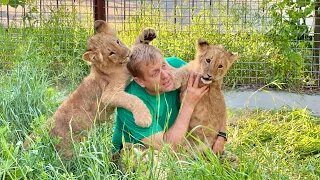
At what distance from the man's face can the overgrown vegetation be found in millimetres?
472

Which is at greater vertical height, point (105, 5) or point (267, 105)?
point (105, 5)

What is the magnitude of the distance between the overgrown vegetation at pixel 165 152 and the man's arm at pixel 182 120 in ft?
0.60

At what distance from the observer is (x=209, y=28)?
8.51 metres

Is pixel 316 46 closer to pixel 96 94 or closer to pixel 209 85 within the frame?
pixel 209 85

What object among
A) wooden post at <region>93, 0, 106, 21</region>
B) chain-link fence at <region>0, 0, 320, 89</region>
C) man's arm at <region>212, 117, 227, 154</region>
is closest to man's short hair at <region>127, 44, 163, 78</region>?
man's arm at <region>212, 117, 227, 154</region>

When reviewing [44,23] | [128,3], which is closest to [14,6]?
[44,23]

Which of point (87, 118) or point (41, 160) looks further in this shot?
point (87, 118)

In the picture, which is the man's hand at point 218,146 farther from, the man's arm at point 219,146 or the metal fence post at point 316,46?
the metal fence post at point 316,46

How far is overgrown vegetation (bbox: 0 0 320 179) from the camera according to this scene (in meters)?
4.35

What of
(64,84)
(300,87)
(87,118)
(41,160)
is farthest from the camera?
(300,87)

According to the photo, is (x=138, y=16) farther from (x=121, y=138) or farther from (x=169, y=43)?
(x=121, y=138)

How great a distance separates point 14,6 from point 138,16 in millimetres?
1481

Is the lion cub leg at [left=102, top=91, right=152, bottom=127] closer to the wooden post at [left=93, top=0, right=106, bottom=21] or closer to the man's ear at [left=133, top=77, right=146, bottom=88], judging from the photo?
the man's ear at [left=133, top=77, right=146, bottom=88]

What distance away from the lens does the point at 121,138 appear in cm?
482
